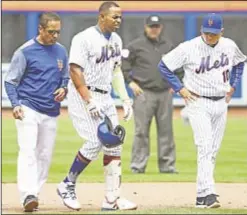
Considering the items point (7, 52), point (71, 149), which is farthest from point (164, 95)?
point (7, 52)

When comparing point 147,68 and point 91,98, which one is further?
point 147,68

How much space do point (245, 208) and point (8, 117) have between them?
54.2ft

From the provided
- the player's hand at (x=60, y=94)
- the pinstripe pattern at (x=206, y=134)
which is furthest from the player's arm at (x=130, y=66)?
the player's hand at (x=60, y=94)

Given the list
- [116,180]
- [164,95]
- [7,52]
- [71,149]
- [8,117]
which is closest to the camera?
[116,180]

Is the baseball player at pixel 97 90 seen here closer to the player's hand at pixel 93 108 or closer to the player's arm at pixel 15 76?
the player's hand at pixel 93 108

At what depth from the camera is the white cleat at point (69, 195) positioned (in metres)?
10.6

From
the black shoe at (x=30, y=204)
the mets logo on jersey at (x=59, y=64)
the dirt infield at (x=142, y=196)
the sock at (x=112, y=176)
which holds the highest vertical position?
the mets logo on jersey at (x=59, y=64)

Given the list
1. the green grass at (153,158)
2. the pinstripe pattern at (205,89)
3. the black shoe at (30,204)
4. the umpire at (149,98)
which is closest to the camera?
the black shoe at (30,204)

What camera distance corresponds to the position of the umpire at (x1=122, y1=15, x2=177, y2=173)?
49.9 ft

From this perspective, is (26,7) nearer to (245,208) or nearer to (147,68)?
(147,68)

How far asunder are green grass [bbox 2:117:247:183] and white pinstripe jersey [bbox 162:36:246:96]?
3.07 metres

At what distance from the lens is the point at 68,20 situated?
29938 millimetres

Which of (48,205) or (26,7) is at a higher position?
(26,7)

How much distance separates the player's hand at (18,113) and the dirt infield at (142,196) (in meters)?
0.86
